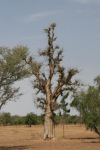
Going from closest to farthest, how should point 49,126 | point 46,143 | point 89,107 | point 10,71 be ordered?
point 10,71
point 46,143
point 89,107
point 49,126

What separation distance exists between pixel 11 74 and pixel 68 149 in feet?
32.7

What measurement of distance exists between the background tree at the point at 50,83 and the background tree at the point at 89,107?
3162 millimetres

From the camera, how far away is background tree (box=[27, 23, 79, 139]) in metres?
32.4

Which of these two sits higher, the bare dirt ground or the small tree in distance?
the small tree in distance

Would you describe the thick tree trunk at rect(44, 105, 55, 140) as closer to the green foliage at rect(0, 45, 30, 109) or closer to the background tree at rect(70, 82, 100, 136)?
the background tree at rect(70, 82, 100, 136)

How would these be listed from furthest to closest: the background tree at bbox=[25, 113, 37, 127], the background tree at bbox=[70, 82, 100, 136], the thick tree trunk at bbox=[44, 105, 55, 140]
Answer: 1. the background tree at bbox=[25, 113, 37, 127]
2. the thick tree trunk at bbox=[44, 105, 55, 140]
3. the background tree at bbox=[70, 82, 100, 136]

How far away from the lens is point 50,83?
113ft

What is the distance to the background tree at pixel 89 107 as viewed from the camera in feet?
94.4

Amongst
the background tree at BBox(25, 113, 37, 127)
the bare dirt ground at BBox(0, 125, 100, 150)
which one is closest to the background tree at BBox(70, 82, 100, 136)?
the bare dirt ground at BBox(0, 125, 100, 150)

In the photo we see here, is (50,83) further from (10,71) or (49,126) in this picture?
(10,71)

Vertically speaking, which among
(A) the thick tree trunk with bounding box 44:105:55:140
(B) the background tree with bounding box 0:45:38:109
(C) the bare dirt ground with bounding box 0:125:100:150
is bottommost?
(C) the bare dirt ground with bounding box 0:125:100:150

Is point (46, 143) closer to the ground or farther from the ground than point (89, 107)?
closer to the ground

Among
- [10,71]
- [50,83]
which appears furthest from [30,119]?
[10,71]

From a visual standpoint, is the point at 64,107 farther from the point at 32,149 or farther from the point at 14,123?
the point at 14,123
